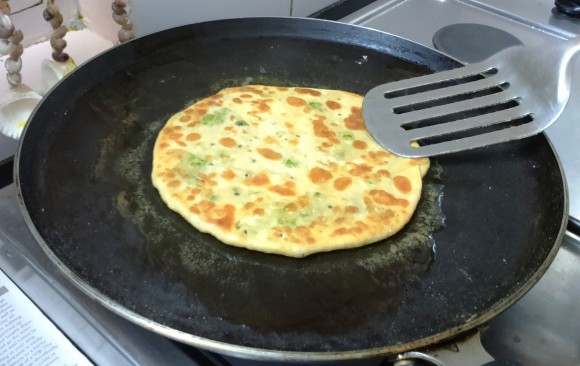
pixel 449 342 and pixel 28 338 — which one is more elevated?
pixel 449 342

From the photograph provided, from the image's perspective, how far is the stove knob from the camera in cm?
175

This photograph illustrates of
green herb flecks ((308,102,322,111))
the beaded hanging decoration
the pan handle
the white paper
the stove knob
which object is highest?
the beaded hanging decoration

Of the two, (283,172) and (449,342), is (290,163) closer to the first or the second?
(283,172)

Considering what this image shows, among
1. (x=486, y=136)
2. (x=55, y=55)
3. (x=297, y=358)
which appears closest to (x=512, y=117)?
(x=486, y=136)

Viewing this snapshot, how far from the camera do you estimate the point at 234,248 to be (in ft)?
2.81


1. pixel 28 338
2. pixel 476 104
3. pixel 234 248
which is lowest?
pixel 28 338

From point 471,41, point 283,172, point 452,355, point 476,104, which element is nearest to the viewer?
point 452,355

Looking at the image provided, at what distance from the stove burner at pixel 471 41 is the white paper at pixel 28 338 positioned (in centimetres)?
117

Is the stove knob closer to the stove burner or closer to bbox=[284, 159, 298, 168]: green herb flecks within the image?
the stove burner

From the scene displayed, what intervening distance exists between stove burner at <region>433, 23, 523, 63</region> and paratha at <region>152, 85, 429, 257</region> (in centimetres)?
50

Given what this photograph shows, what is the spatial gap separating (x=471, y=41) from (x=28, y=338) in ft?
4.38

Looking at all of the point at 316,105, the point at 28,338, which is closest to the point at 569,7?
the point at 316,105

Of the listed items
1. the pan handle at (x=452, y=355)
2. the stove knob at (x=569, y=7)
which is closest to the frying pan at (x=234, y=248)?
the pan handle at (x=452, y=355)

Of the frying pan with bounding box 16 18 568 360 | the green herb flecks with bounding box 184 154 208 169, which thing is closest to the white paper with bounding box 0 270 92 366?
the frying pan with bounding box 16 18 568 360
